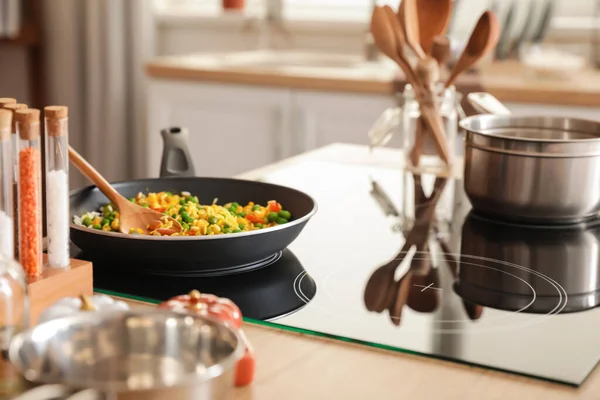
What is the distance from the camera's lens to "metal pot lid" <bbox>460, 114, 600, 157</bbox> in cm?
139

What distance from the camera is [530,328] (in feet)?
3.18

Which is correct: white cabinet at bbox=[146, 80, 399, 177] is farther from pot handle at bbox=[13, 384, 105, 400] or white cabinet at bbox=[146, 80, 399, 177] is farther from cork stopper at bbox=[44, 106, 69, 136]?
pot handle at bbox=[13, 384, 105, 400]

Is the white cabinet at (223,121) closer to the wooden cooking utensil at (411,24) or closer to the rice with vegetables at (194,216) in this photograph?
the wooden cooking utensil at (411,24)

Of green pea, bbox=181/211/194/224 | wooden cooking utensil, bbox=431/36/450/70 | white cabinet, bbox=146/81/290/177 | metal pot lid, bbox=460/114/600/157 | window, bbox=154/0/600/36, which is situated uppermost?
window, bbox=154/0/600/36

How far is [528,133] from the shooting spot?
164cm

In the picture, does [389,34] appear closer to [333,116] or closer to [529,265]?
[529,265]

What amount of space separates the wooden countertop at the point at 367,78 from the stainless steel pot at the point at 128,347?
85.8 inches

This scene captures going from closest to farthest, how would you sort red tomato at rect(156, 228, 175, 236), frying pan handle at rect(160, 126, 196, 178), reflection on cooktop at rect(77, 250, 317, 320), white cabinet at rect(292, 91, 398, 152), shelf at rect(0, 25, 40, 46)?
reflection on cooktop at rect(77, 250, 317, 320) < red tomato at rect(156, 228, 175, 236) < frying pan handle at rect(160, 126, 196, 178) < white cabinet at rect(292, 91, 398, 152) < shelf at rect(0, 25, 40, 46)

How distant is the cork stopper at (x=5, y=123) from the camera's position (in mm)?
865

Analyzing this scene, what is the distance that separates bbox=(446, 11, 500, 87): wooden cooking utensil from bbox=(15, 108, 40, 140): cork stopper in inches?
40.7

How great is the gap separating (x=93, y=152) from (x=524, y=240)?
292 centimetres

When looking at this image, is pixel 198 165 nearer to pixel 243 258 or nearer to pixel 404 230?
pixel 404 230

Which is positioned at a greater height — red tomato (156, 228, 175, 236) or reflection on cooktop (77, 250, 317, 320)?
red tomato (156, 228, 175, 236)

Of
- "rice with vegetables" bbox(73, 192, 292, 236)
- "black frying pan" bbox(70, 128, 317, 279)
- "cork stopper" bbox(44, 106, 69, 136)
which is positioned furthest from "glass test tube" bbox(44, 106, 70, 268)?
"rice with vegetables" bbox(73, 192, 292, 236)
